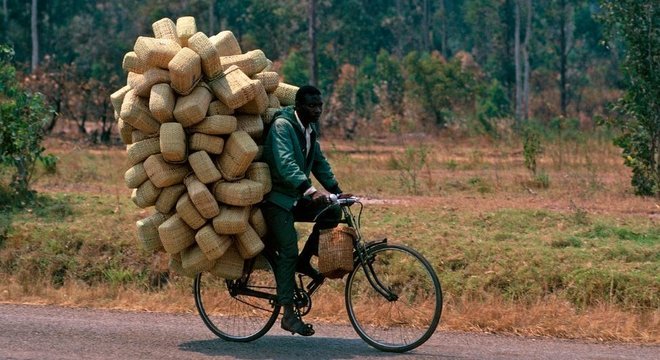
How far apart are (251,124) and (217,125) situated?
32 centimetres

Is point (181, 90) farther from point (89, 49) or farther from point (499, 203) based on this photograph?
point (89, 49)

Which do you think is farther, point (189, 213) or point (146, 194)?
point (146, 194)

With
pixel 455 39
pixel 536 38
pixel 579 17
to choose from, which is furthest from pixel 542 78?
pixel 455 39

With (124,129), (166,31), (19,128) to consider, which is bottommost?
(19,128)

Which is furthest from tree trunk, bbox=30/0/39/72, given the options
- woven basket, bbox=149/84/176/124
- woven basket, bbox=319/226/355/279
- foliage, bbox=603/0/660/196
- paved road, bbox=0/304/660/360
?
woven basket, bbox=319/226/355/279

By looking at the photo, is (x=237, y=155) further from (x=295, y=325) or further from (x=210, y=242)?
(x=295, y=325)

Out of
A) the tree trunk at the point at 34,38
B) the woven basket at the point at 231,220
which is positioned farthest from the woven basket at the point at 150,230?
the tree trunk at the point at 34,38

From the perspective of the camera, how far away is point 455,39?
74750 mm

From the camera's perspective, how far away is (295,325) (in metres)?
7.96

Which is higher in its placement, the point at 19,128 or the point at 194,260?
the point at 19,128

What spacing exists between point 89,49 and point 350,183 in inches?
1375

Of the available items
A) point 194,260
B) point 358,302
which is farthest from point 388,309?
point 194,260

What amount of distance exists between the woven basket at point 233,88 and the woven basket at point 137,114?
1.62 ft

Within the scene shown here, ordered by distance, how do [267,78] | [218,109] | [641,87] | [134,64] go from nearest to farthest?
[218,109]
[134,64]
[267,78]
[641,87]
